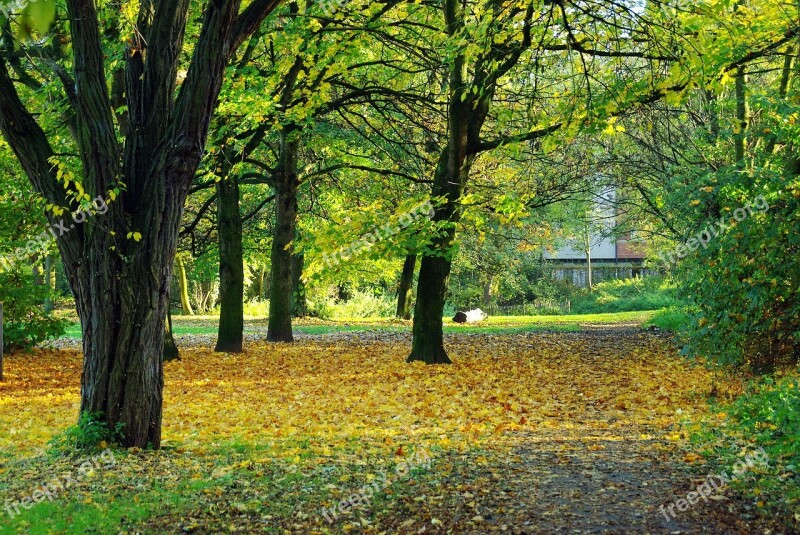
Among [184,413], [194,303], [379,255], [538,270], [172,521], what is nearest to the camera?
[172,521]

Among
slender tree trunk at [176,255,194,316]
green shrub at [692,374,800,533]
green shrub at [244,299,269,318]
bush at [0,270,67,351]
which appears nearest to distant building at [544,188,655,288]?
green shrub at [244,299,269,318]

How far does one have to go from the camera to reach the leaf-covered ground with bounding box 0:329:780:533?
525 centimetres

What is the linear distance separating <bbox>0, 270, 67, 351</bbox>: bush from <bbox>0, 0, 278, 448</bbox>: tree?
10.1m

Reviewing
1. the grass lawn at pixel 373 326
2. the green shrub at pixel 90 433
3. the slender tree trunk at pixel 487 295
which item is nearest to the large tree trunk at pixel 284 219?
the grass lawn at pixel 373 326

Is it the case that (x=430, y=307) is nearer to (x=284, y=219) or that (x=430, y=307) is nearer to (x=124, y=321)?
(x=284, y=219)

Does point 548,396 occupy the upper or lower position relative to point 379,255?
lower

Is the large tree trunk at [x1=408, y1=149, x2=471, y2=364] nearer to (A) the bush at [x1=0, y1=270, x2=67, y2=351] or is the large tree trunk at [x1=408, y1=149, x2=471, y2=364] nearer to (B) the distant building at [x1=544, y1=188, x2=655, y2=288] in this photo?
(A) the bush at [x1=0, y1=270, x2=67, y2=351]

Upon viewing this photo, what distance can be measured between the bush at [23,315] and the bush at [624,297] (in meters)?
26.6

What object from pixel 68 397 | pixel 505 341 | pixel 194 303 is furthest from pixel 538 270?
pixel 68 397

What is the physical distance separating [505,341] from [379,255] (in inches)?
293

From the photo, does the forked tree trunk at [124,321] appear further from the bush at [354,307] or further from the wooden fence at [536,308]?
the wooden fence at [536,308]

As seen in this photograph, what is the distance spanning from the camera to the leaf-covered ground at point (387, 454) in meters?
5.25

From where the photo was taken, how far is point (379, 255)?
13852 millimetres

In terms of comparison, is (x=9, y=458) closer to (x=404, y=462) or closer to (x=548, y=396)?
(x=404, y=462)
